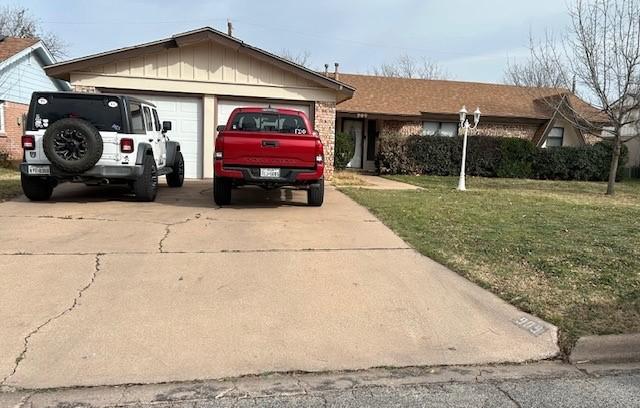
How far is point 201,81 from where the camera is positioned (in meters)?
13.8

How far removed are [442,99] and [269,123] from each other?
15804mm

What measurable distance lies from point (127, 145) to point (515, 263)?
6.68 m

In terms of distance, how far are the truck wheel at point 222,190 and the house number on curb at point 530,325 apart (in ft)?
19.4

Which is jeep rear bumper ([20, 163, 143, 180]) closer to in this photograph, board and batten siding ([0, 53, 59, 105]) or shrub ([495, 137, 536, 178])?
board and batten siding ([0, 53, 59, 105])

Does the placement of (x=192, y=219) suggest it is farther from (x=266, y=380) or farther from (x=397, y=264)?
(x=266, y=380)

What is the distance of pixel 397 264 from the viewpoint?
6.15 meters

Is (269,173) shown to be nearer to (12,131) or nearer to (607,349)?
(607,349)

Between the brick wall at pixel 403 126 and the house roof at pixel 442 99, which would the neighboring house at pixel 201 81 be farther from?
the brick wall at pixel 403 126

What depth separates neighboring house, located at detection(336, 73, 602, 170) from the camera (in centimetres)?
2191

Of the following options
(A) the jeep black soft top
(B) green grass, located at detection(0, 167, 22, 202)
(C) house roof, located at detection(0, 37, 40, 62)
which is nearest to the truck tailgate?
(A) the jeep black soft top

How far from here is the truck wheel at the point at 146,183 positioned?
31.1 feet

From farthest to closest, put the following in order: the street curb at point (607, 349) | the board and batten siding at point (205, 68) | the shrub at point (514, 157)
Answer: the shrub at point (514, 157), the board and batten siding at point (205, 68), the street curb at point (607, 349)

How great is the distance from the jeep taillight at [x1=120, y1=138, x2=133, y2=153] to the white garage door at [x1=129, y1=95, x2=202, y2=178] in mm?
4935

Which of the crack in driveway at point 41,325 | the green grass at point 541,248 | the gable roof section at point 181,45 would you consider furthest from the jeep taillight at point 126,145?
the gable roof section at point 181,45
